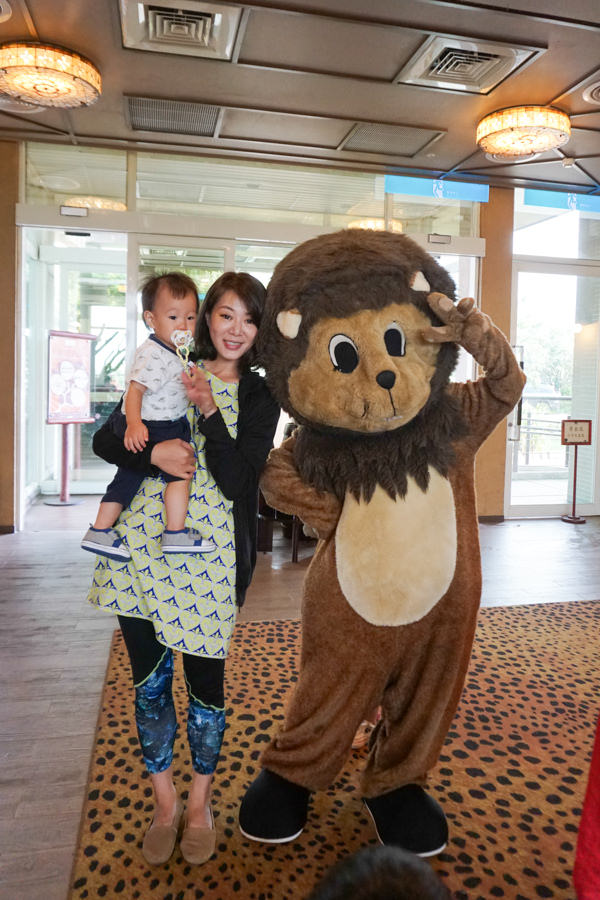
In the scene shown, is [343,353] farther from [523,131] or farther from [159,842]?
[523,131]

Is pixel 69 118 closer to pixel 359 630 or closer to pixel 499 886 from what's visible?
pixel 359 630

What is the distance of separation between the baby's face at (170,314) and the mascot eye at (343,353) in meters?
0.36

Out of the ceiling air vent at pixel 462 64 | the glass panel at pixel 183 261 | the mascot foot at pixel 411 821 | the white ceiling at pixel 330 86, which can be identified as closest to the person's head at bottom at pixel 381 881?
the mascot foot at pixel 411 821

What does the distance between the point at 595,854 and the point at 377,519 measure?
0.76 metres

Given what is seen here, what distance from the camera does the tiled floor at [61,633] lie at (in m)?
1.66

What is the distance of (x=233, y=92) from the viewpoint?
13.4 feet

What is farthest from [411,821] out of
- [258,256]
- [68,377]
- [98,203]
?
[68,377]

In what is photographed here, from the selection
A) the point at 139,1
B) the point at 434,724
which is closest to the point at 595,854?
the point at 434,724

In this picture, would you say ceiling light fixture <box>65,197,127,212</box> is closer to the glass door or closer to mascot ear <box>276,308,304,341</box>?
the glass door

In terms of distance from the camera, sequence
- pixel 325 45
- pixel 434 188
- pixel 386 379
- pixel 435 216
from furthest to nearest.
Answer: pixel 435 216 < pixel 434 188 < pixel 325 45 < pixel 386 379

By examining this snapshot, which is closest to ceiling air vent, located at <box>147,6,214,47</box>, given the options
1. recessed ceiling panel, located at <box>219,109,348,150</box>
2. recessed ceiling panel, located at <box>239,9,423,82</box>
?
recessed ceiling panel, located at <box>239,9,423,82</box>

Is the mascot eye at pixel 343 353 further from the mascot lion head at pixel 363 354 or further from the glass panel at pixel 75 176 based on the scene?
the glass panel at pixel 75 176

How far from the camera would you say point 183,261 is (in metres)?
5.46

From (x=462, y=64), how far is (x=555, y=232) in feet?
10.2
